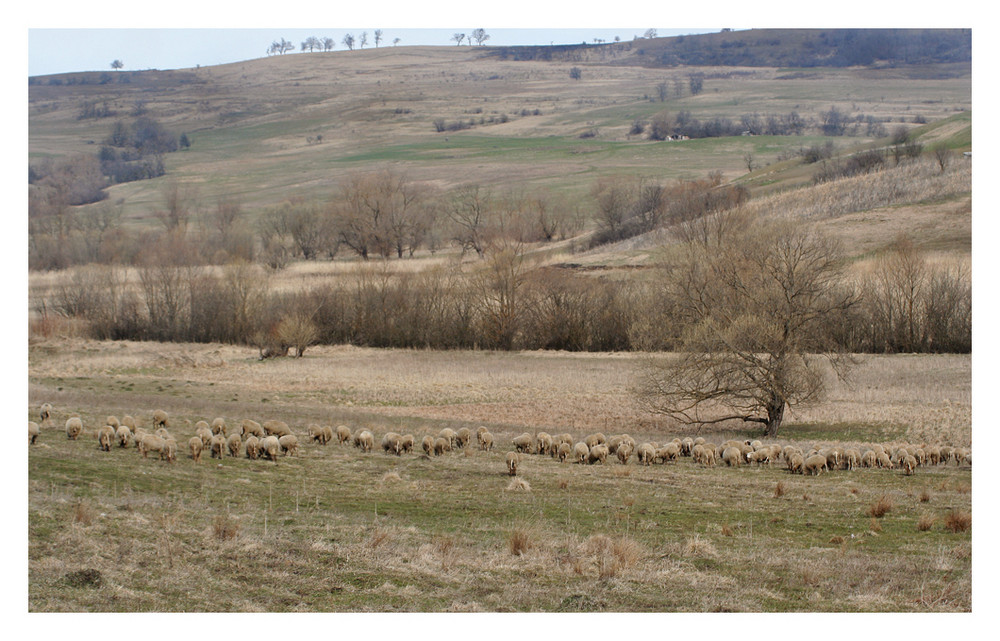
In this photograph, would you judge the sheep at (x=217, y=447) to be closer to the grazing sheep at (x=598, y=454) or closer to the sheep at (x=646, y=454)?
the grazing sheep at (x=598, y=454)

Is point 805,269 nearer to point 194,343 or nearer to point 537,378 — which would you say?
point 537,378

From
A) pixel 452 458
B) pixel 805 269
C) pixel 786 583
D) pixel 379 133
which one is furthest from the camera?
pixel 379 133

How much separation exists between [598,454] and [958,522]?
9962 mm

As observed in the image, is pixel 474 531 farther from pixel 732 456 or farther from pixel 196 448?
pixel 732 456

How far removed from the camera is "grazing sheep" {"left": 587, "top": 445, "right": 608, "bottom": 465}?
2305 cm

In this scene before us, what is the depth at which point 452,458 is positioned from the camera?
22.9 meters

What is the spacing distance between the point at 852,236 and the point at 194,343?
58918mm

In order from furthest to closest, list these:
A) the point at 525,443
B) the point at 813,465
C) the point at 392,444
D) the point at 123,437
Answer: the point at 525,443
the point at 392,444
the point at 813,465
the point at 123,437

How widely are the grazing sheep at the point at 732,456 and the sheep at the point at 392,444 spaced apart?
970cm

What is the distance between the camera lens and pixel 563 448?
23.6 meters

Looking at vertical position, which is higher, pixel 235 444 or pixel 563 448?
pixel 235 444

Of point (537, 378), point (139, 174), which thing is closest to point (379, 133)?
point (139, 174)

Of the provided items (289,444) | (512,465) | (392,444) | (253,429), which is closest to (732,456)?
(512,465)

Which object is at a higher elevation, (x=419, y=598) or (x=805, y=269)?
(x=805, y=269)
